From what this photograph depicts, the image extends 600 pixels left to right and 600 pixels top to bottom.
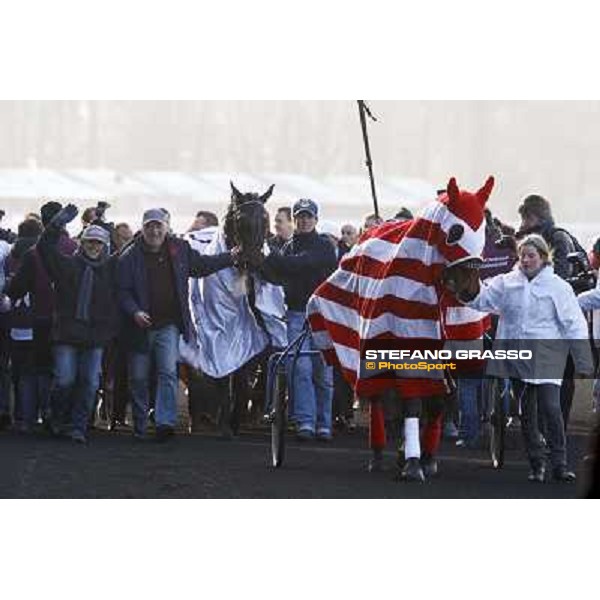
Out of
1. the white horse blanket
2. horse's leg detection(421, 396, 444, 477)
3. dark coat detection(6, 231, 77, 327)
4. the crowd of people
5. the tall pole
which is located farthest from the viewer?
dark coat detection(6, 231, 77, 327)

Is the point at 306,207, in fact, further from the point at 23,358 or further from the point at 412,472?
the point at 23,358

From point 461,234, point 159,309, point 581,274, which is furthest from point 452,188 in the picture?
point 159,309

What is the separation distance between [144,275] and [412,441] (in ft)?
5.90

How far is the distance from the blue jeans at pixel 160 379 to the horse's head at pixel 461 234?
6.22 ft

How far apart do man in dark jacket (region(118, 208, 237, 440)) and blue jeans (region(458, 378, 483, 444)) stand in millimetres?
1381

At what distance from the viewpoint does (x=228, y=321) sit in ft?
52.4

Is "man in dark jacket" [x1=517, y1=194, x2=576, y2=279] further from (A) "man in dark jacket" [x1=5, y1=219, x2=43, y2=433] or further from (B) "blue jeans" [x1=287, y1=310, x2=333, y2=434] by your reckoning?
(A) "man in dark jacket" [x1=5, y1=219, x2=43, y2=433]

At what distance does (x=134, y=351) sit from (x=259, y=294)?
2.84 feet

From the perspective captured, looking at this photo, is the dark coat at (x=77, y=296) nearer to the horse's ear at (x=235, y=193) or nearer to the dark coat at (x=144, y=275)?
the dark coat at (x=144, y=275)

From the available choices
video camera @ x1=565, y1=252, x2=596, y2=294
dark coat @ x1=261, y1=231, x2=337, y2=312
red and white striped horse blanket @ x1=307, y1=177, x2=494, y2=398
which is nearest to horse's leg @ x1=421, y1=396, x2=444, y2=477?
red and white striped horse blanket @ x1=307, y1=177, x2=494, y2=398

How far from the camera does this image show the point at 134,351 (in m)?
16.1

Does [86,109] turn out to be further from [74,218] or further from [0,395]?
[0,395]

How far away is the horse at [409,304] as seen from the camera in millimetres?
14266

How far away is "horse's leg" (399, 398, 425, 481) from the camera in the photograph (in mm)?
14844
